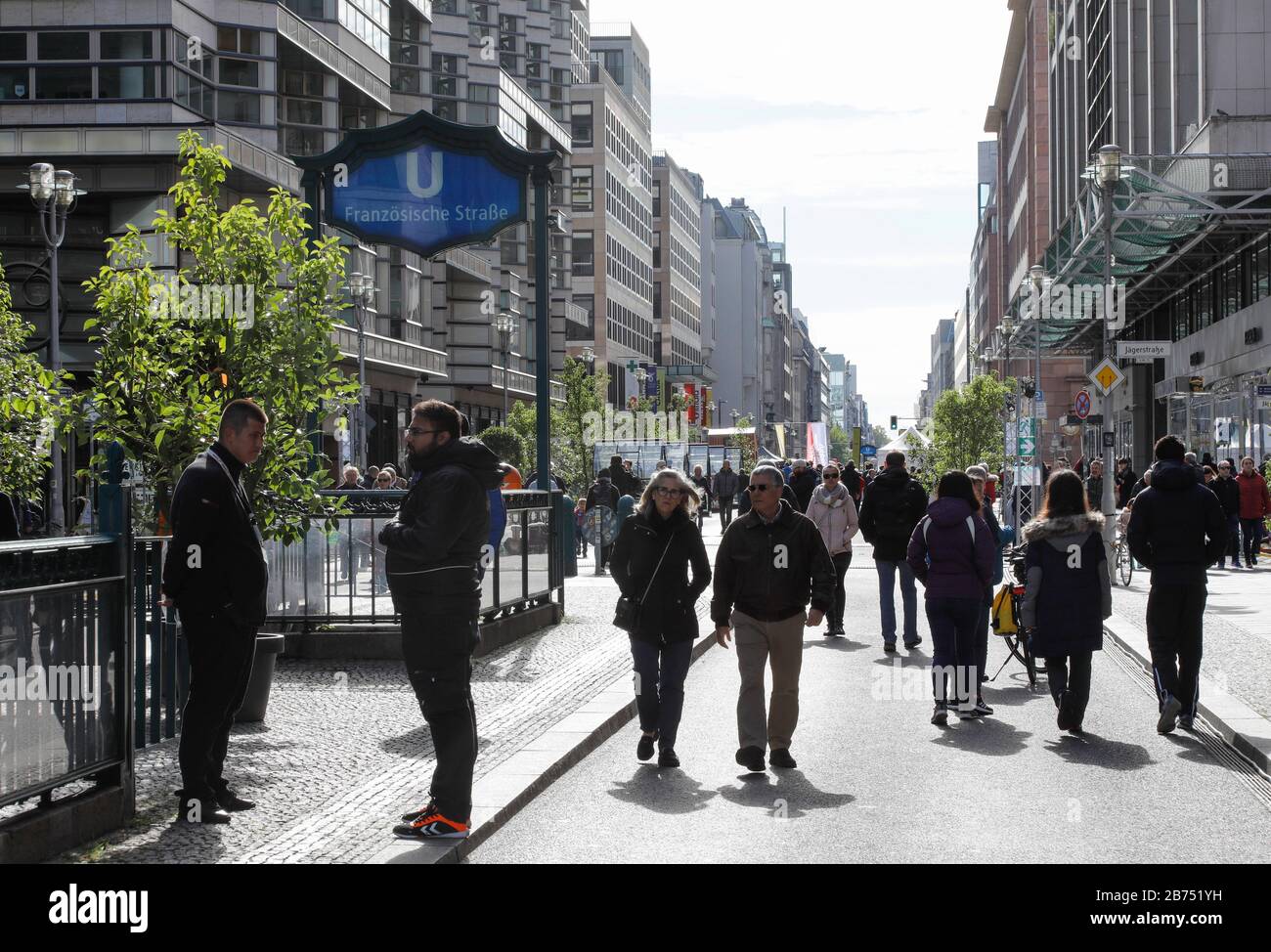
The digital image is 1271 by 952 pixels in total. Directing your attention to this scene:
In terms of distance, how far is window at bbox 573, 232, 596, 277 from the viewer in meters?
101

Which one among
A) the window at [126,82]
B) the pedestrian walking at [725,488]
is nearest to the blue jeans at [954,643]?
the pedestrian walking at [725,488]

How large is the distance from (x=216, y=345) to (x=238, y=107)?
31.6 m

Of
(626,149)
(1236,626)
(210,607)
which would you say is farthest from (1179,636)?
(626,149)

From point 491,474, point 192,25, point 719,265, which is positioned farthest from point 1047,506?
point 719,265

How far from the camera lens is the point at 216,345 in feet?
35.8

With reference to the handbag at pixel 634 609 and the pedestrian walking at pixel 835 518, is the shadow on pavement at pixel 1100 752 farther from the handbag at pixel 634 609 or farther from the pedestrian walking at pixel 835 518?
the pedestrian walking at pixel 835 518

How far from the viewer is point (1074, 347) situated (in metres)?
63.3

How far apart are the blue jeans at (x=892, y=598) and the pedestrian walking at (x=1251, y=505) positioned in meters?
13.4

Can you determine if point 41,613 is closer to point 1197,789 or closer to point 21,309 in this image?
point 1197,789

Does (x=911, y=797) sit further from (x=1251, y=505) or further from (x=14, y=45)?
(x=14, y=45)

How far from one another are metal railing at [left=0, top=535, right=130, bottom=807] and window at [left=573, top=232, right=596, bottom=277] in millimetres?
93992

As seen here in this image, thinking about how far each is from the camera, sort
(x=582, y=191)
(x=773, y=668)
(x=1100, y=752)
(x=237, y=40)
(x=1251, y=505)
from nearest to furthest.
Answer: (x=773, y=668)
(x=1100, y=752)
(x=1251, y=505)
(x=237, y=40)
(x=582, y=191)

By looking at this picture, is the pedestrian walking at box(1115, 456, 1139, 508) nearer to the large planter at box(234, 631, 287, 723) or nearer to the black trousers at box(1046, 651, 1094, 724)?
the black trousers at box(1046, 651, 1094, 724)

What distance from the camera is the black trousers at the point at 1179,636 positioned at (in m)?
10.6
